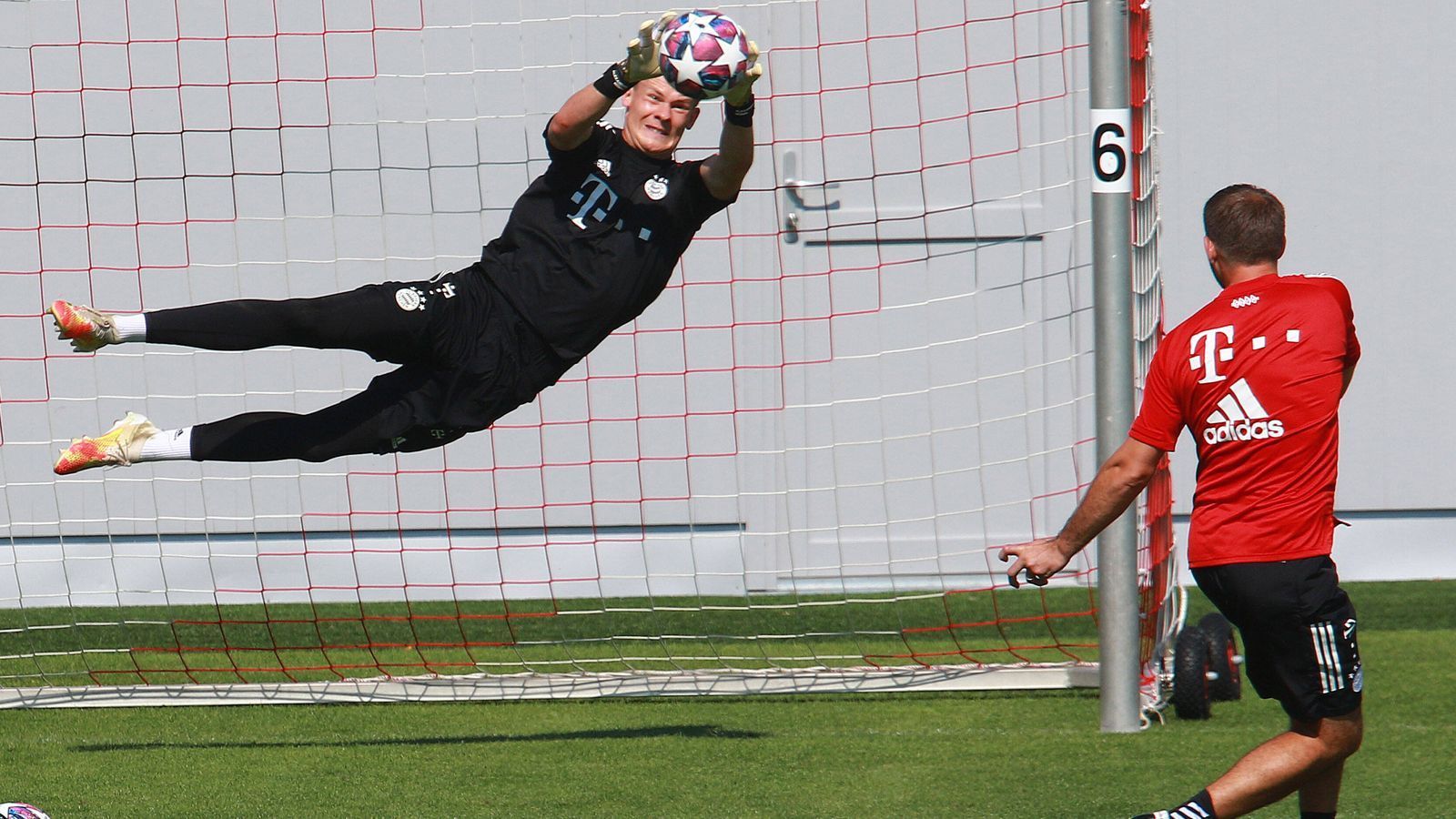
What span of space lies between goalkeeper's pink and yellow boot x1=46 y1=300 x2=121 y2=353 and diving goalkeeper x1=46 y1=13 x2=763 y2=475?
14 mm

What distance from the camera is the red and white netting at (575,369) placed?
733 cm

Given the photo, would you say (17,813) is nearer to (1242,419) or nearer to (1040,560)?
(1040,560)

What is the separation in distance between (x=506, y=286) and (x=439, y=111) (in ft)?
10.7

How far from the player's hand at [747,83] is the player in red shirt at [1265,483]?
123cm

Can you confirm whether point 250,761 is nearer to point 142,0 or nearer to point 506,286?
point 506,286

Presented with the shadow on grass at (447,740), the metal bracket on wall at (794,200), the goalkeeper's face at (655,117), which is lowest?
the shadow on grass at (447,740)

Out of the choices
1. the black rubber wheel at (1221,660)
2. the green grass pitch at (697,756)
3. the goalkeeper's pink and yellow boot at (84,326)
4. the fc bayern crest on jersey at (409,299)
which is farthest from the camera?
the black rubber wheel at (1221,660)

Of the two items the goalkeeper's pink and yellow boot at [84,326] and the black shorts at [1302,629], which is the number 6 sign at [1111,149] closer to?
the black shorts at [1302,629]

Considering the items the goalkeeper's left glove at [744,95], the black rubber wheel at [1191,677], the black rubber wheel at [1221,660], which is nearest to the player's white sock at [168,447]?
the goalkeeper's left glove at [744,95]

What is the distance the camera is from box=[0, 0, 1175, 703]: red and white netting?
7.33 m

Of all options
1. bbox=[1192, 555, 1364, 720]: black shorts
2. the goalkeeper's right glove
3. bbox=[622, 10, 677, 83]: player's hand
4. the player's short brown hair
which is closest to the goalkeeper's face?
the goalkeeper's right glove

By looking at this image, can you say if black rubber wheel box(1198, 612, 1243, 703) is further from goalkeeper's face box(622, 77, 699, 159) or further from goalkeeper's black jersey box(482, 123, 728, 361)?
goalkeeper's face box(622, 77, 699, 159)

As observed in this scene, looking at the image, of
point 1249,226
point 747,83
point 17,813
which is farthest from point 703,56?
point 17,813

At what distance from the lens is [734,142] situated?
166 inches
